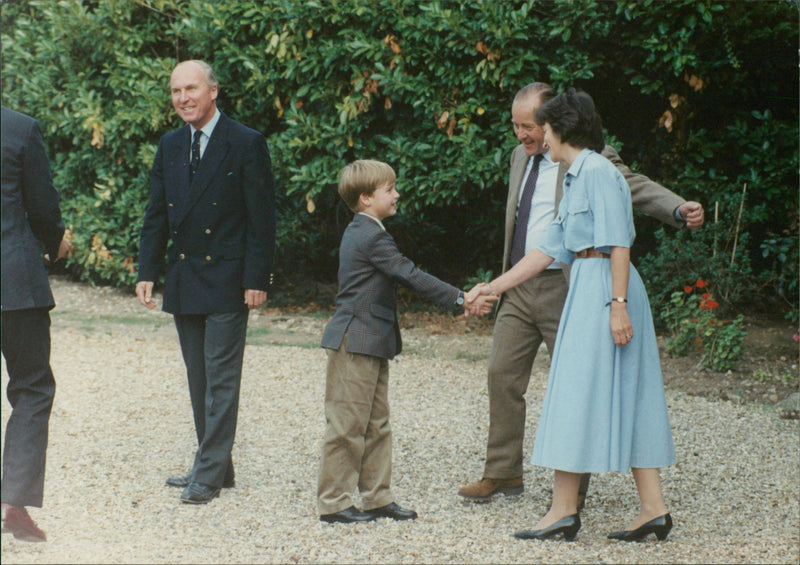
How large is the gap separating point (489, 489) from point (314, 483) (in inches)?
36.8

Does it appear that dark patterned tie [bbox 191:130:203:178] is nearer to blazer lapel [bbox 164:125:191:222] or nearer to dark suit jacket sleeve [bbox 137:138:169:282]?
blazer lapel [bbox 164:125:191:222]

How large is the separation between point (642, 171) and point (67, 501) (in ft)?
20.6

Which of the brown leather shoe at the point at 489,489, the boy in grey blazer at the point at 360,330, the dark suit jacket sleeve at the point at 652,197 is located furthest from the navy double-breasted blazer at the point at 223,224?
the dark suit jacket sleeve at the point at 652,197

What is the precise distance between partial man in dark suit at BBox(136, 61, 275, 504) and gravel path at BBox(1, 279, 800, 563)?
0.44 m

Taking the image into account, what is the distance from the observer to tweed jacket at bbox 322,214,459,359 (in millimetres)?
4250

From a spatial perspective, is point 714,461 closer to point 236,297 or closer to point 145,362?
point 236,297

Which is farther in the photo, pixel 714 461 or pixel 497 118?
→ pixel 497 118

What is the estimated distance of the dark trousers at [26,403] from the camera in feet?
12.9

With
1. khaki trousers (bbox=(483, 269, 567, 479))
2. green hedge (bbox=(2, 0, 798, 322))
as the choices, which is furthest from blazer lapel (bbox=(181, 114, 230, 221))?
green hedge (bbox=(2, 0, 798, 322))

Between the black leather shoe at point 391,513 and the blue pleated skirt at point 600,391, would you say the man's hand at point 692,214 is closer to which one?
the blue pleated skirt at point 600,391

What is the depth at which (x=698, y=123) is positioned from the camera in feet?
29.6

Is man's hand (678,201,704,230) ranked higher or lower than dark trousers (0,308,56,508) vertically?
higher

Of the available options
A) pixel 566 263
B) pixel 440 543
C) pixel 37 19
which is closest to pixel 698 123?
pixel 566 263

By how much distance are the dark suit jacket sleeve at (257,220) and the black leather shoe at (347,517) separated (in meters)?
1.16
